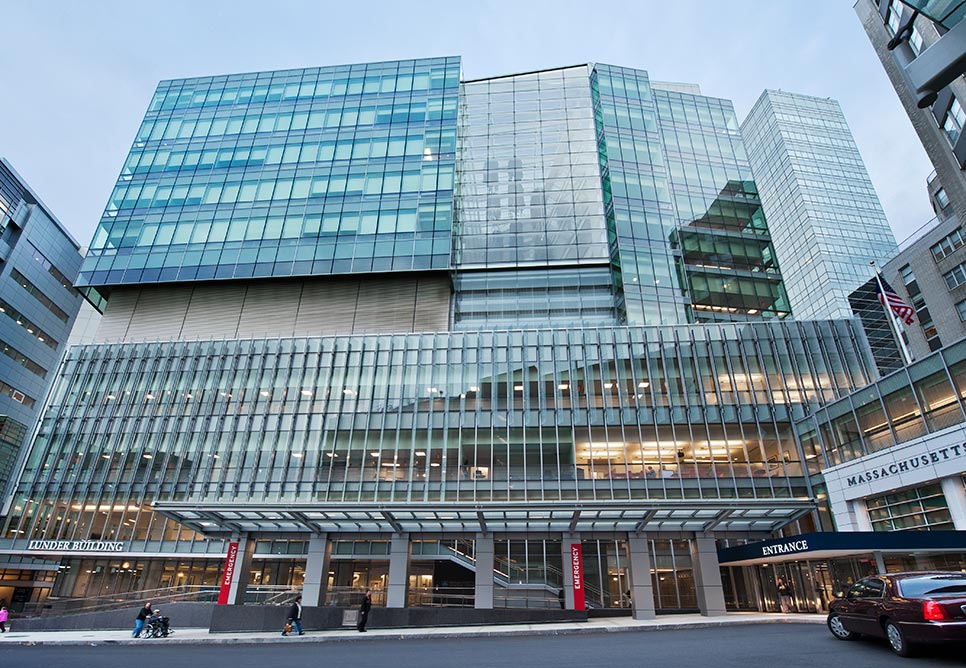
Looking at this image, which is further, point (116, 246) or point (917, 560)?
point (116, 246)

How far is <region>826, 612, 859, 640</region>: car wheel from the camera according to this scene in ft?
41.5

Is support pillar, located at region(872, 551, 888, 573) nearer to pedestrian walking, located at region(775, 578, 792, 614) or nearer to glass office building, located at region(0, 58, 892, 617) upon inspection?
glass office building, located at region(0, 58, 892, 617)

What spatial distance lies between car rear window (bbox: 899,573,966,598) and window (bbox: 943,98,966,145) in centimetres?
2306

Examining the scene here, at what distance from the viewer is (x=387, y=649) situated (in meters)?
15.4

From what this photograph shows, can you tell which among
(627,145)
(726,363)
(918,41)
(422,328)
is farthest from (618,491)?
(627,145)

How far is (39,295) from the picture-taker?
2552 inches

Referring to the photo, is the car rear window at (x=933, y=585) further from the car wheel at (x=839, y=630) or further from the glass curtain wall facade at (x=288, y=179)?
the glass curtain wall facade at (x=288, y=179)

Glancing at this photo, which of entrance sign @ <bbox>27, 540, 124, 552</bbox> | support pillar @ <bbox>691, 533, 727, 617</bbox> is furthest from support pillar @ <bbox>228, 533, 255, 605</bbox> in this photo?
entrance sign @ <bbox>27, 540, 124, 552</bbox>

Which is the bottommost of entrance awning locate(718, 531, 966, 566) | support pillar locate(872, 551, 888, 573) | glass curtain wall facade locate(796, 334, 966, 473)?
support pillar locate(872, 551, 888, 573)

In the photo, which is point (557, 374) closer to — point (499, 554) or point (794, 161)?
point (499, 554)

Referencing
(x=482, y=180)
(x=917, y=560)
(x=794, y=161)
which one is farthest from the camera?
(x=794, y=161)

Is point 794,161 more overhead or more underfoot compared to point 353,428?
more overhead

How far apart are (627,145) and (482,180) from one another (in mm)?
17843

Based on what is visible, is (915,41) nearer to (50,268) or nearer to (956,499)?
(956,499)
